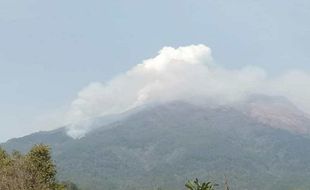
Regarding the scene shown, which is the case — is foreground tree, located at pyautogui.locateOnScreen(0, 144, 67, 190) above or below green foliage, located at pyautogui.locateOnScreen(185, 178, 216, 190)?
above

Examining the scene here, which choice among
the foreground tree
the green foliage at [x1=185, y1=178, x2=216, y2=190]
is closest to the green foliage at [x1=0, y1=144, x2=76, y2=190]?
the foreground tree

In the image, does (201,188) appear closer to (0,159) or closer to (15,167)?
(15,167)

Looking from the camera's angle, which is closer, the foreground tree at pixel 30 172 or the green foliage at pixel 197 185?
the green foliage at pixel 197 185

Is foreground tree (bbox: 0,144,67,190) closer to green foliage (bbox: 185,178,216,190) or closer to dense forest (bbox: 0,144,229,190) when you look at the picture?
dense forest (bbox: 0,144,229,190)

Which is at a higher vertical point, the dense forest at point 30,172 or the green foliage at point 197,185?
the dense forest at point 30,172

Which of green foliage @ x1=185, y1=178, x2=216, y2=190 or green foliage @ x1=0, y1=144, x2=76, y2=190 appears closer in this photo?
green foliage @ x1=185, y1=178, x2=216, y2=190

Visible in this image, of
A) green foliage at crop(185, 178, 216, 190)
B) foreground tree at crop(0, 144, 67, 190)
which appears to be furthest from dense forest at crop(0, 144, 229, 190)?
green foliage at crop(185, 178, 216, 190)

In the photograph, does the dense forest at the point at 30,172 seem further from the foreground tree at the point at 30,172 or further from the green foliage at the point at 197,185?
the green foliage at the point at 197,185

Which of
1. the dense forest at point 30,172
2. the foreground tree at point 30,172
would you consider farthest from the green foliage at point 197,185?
the foreground tree at point 30,172

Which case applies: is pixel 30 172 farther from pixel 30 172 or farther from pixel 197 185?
pixel 197 185

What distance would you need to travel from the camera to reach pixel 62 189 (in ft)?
238

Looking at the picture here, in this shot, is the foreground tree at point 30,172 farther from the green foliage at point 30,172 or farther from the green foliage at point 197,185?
the green foliage at point 197,185

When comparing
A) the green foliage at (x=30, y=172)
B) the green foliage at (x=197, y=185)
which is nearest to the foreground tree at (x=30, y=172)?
the green foliage at (x=30, y=172)

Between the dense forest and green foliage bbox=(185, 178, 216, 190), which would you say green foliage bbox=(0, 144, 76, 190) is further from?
green foliage bbox=(185, 178, 216, 190)
